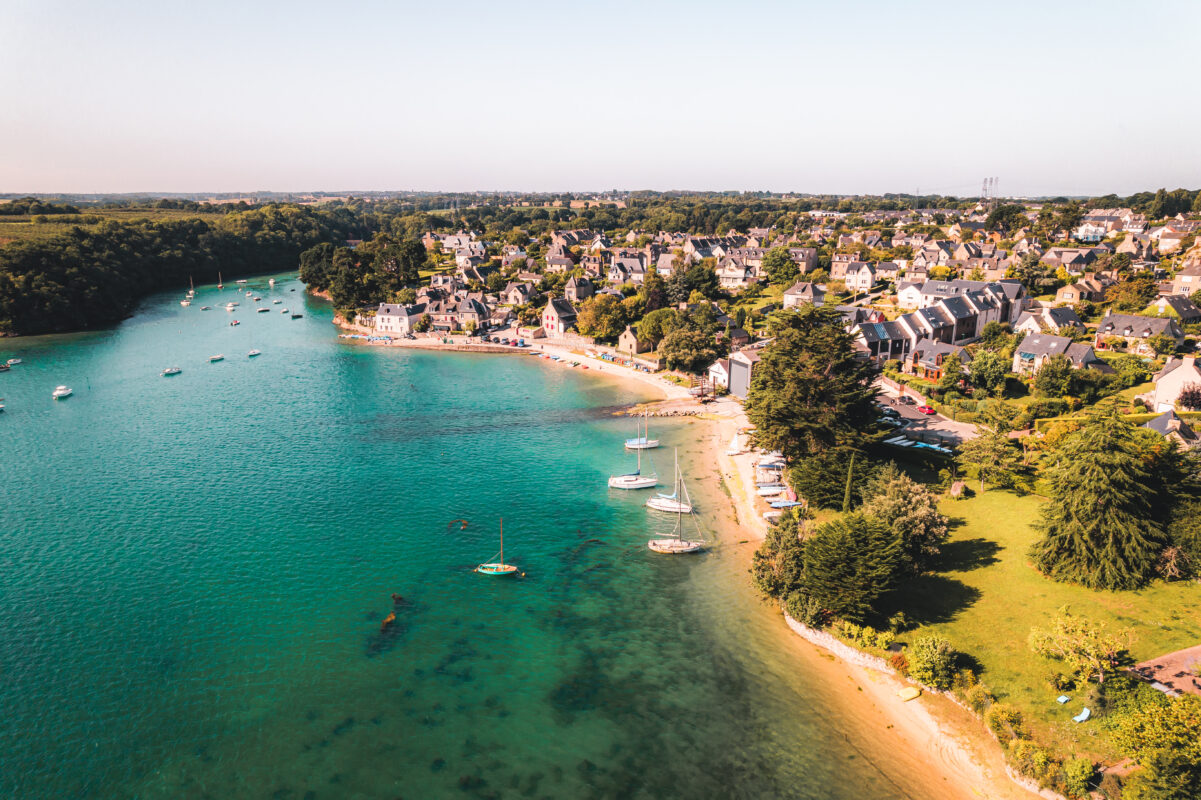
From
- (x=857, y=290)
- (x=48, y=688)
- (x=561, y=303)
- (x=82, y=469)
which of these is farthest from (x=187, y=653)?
(x=857, y=290)

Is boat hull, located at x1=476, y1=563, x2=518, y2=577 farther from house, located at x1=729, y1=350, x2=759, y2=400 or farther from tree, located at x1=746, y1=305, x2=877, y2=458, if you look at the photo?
house, located at x1=729, y1=350, x2=759, y2=400

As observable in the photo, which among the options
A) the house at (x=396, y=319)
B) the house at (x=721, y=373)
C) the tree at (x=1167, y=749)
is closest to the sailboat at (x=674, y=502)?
the house at (x=721, y=373)

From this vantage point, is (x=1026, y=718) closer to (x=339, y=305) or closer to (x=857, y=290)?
(x=857, y=290)

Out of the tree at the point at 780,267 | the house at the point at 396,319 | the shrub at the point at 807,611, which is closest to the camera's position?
the shrub at the point at 807,611

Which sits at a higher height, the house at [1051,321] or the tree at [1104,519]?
the house at [1051,321]

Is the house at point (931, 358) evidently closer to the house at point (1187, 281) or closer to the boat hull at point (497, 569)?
the house at point (1187, 281)

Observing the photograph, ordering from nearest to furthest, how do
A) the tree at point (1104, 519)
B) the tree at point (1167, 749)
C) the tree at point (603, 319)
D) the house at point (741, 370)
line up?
the tree at point (1167, 749) < the tree at point (1104, 519) < the house at point (741, 370) < the tree at point (603, 319)
